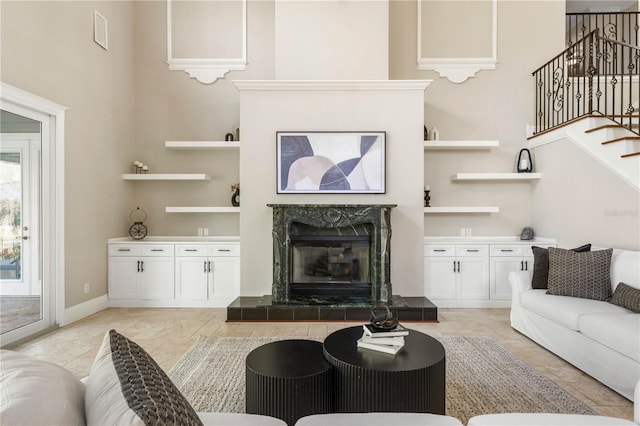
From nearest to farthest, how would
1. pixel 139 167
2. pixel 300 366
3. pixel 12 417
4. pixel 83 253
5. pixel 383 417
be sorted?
pixel 12 417
pixel 383 417
pixel 300 366
pixel 83 253
pixel 139 167

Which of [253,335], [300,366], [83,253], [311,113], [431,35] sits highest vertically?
[431,35]

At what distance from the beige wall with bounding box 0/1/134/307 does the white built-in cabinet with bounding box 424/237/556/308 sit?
4.38 m

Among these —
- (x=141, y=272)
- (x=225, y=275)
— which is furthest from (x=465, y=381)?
(x=141, y=272)

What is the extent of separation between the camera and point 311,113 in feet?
15.7

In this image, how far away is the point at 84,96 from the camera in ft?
14.2

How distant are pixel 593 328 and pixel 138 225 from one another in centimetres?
559

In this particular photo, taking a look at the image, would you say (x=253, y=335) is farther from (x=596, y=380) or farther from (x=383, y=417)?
(x=596, y=380)

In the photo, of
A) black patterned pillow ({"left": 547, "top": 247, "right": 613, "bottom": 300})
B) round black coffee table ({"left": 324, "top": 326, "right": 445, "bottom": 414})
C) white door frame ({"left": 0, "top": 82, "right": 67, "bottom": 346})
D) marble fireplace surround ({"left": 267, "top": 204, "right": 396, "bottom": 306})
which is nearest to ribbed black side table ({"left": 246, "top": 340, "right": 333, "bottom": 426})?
round black coffee table ({"left": 324, "top": 326, "right": 445, "bottom": 414})

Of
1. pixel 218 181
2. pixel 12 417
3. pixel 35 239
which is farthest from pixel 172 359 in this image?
pixel 218 181

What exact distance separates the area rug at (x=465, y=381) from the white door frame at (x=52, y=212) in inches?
70.9

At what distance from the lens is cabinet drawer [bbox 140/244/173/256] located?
4816 mm

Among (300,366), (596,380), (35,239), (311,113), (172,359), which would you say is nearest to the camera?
(300,366)

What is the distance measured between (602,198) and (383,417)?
3.82 m

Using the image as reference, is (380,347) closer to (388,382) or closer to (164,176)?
(388,382)
